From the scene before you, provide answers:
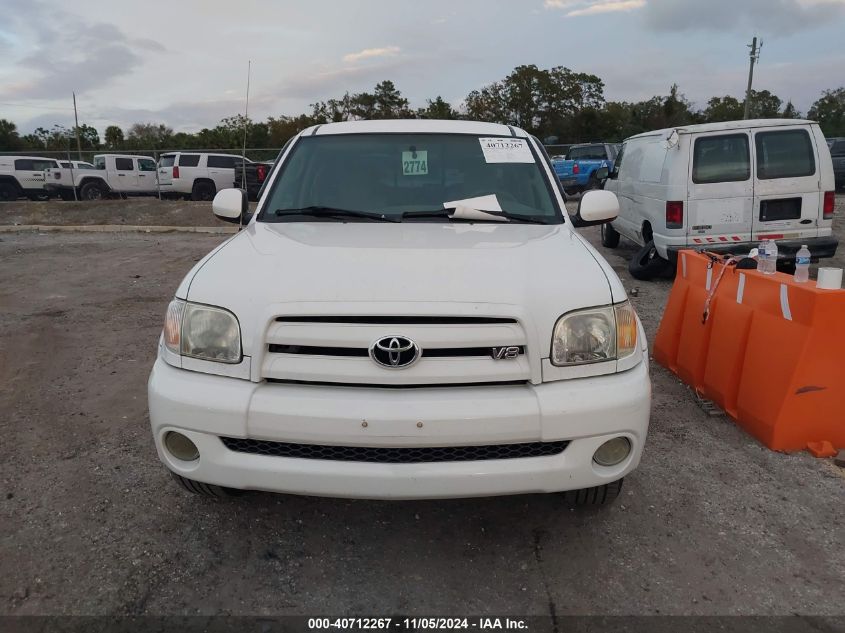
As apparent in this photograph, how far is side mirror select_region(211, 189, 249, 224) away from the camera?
370 cm

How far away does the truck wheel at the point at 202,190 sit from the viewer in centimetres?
2161

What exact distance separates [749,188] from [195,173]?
18694mm

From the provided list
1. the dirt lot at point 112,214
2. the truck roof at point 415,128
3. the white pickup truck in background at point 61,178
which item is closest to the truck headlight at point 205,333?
the truck roof at point 415,128

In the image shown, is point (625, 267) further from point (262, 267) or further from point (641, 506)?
point (262, 267)

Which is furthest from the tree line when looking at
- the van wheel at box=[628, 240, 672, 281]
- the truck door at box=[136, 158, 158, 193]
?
the van wheel at box=[628, 240, 672, 281]

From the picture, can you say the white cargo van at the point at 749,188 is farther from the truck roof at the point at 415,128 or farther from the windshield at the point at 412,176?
the windshield at the point at 412,176

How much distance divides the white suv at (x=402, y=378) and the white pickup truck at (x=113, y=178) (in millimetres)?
21873

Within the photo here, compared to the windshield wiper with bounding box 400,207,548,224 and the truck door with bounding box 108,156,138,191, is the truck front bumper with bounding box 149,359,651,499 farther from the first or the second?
the truck door with bounding box 108,156,138,191

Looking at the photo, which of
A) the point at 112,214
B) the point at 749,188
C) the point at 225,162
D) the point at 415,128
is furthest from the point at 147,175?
the point at 415,128

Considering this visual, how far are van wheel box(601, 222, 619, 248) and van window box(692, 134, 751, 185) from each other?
A: 3.39 meters

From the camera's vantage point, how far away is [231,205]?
12.1ft

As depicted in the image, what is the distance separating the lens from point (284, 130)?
4462 cm

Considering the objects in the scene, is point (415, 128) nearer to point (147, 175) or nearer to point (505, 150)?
point (505, 150)

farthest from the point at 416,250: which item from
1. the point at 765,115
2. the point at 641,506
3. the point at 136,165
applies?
the point at 765,115
